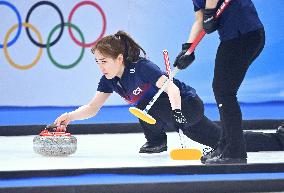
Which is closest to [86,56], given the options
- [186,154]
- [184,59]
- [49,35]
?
[49,35]

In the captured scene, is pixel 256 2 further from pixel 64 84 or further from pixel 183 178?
pixel 183 178

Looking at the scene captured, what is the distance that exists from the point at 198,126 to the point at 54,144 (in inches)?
25.9

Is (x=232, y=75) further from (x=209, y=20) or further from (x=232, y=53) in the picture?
(x=209, y=20)

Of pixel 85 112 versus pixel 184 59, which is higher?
pixel 184 59

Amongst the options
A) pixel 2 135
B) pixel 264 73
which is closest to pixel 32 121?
pixel 2 135

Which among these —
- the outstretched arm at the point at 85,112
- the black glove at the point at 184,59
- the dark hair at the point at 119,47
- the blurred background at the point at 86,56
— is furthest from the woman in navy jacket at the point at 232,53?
the blurred background at the point at 86,56

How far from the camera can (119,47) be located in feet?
11.7

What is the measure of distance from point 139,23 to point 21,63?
2.74 feet

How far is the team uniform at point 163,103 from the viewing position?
3.54 metres

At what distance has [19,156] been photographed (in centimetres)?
366

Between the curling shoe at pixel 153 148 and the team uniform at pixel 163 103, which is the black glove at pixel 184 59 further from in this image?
the curling shoe at pixel 153 148

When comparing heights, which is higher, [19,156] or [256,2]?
[256,2]

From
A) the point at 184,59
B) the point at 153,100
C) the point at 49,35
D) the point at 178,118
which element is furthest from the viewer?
the point at 49,35

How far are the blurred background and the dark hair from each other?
1.72 m
